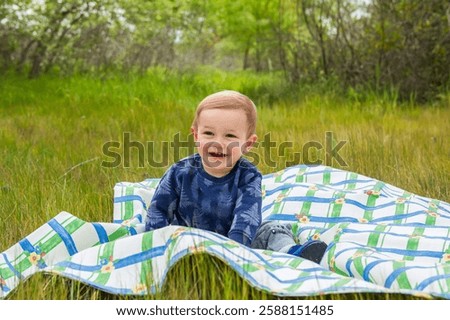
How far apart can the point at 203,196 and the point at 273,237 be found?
341 millimetres

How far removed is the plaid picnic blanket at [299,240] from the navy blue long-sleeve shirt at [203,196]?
7.1 inches

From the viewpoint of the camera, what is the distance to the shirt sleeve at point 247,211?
260 cm

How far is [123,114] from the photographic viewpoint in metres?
5.86

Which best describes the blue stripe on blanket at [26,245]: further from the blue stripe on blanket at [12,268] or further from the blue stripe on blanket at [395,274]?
the blue stripe on blanket at [395,274]

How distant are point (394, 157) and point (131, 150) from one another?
183cm

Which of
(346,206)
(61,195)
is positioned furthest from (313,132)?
(61,195)

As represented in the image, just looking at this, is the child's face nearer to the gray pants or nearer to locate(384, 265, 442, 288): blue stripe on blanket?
the gray pants

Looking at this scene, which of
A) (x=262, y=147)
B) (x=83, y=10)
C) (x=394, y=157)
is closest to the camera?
(x=394, y=157)

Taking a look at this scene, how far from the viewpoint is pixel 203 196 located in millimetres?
2744

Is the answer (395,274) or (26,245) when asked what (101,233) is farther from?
(395,274)

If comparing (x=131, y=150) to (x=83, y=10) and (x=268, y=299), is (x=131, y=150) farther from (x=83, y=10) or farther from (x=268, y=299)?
(x=83, y=10)

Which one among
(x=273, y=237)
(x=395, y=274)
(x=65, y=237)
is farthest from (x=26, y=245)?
(x=395, y=274)

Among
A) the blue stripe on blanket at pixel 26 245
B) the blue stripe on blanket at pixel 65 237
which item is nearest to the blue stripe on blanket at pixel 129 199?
the blue stripe on blanket at pixel 65 237

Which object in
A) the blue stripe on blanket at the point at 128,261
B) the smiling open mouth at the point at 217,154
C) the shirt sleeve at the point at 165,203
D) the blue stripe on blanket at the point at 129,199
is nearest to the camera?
the blue stripe on blanket at the point at 128,261
